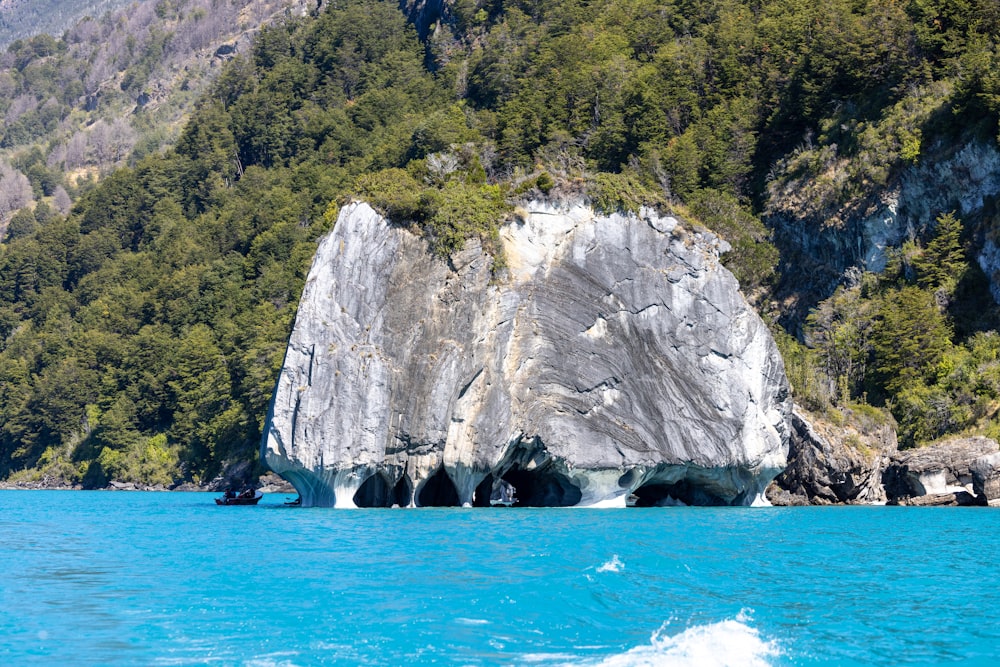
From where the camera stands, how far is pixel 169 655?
1552cm

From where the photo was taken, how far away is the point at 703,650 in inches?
627

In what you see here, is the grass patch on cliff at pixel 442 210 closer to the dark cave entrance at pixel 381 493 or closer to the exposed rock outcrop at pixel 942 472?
the dark cave entrance at pixel 381 493

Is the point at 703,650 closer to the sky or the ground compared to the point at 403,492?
closer to the ground

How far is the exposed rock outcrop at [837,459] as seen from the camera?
49.9 m

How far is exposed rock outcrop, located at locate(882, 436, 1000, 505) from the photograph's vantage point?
45594 mm

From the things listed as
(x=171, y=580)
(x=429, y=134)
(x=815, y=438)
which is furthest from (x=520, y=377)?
(x=429, y=134)

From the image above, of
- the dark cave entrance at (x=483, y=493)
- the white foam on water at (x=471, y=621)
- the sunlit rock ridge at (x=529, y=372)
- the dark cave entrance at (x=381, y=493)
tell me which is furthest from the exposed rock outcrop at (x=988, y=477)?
the white foam on water at (x=471, y=621)

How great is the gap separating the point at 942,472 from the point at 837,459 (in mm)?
4710

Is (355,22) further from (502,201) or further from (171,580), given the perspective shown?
(171,580)

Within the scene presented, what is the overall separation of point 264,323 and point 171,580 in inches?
2478

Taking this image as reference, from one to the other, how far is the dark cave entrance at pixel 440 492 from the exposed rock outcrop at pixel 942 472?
65.4ft

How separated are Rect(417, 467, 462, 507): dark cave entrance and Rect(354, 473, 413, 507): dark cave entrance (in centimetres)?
179

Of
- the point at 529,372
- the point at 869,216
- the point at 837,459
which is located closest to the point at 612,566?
the point at 529,372

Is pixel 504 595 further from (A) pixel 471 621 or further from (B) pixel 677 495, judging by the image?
(B) pixel 677 495
